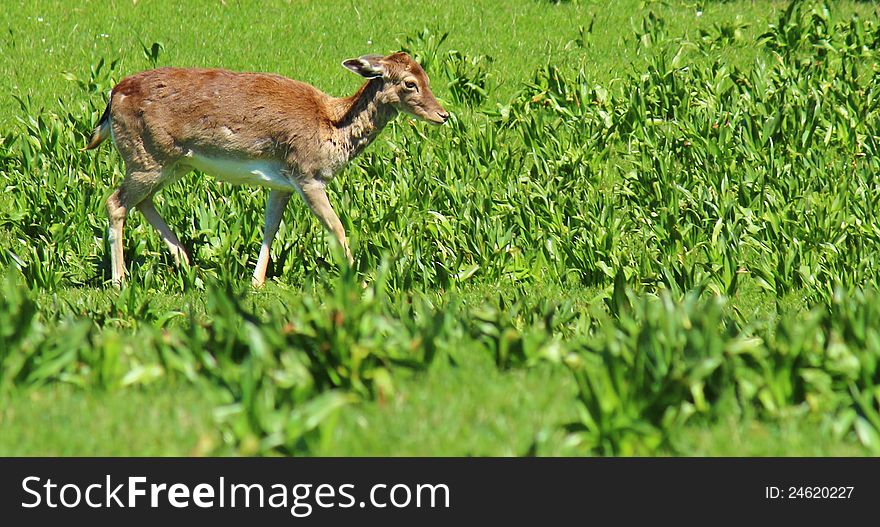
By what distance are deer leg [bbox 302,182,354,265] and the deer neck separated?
417 mm

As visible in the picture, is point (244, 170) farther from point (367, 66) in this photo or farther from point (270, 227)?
point (367, 66)

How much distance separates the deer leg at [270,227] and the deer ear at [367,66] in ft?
3.63

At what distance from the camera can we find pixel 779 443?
4551 mm

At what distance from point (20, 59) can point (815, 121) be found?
29.3 feet

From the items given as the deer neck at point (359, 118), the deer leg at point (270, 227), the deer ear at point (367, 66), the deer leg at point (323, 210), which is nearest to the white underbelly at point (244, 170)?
the deer leg at point (323, 210)

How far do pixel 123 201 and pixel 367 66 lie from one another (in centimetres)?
210

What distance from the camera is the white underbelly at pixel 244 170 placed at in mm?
8742

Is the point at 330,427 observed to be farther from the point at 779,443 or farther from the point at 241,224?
the point at 241,224

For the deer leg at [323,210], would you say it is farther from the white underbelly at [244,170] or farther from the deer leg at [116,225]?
the deer leg at [116,225]

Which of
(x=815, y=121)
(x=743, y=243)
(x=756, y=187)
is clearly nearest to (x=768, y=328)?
(x=743, y=243)

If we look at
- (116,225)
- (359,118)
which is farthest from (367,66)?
(116,225)

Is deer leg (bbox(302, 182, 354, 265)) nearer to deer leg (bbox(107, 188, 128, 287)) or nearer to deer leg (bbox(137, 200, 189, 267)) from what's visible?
deer leg (bbox(137, 200, 189, 267))

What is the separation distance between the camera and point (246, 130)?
868cm

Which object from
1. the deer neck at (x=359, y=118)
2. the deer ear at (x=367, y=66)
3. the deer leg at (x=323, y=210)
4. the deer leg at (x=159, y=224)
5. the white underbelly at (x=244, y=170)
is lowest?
the deer leg at (x=159, y=224)
